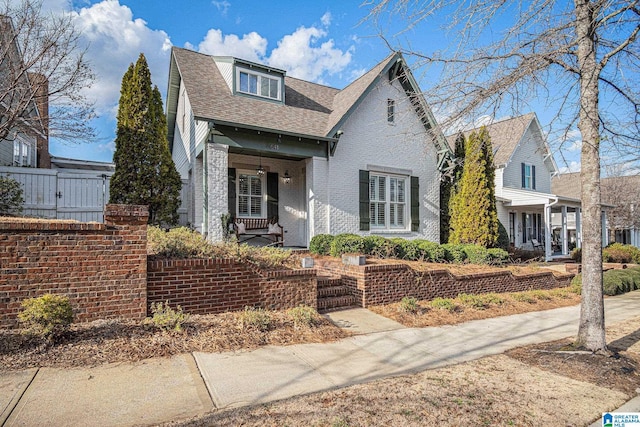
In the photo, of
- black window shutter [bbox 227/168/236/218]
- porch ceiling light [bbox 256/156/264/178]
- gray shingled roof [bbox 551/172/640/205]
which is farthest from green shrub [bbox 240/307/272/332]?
gray shingled roof [bbox 551/172/640/205]

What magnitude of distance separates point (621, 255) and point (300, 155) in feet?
51.5

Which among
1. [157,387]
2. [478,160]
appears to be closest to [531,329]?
[157,387]

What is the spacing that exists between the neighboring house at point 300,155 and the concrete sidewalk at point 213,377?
630 centimetres

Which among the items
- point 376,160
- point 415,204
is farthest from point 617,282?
point 376,160

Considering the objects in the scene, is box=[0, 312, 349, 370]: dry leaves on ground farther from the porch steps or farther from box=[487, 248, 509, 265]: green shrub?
box=[487, 248, 509, 265]: green shrub

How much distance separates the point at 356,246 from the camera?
31.4 ft

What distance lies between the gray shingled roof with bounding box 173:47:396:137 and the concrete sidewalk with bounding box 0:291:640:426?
23.3ft

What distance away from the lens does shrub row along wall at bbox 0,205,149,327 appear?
458 centimetres

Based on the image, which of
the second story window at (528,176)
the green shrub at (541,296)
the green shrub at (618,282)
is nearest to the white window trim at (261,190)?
the green shrub at (541,296)

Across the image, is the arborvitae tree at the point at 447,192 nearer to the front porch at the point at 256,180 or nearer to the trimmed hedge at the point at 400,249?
the trimmed hedge at the point at 400,249

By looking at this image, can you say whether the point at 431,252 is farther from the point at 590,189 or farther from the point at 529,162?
the point at 529,162

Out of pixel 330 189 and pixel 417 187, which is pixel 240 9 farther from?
pixel 417 187

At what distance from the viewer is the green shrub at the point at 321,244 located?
1047cm

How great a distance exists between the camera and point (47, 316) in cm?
416
